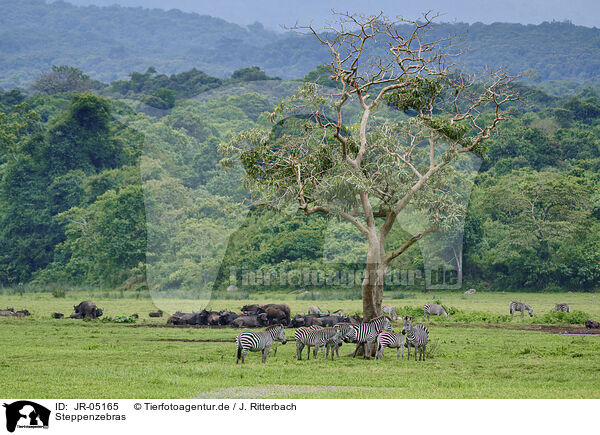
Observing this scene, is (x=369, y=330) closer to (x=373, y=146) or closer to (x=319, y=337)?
(x=319, y=337)

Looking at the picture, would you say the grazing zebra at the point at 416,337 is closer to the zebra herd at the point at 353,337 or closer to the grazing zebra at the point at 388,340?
the zebra herd at the point at 353,337

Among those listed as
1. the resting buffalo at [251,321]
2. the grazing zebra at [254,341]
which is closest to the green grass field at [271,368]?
the grazing zebra at [254,341]

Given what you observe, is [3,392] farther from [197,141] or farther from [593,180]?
[197,141]

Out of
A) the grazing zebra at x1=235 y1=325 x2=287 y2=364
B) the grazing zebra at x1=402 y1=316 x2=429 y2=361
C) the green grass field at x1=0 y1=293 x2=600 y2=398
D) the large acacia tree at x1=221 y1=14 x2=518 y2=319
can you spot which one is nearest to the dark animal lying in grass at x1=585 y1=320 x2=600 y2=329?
the green grass field at x1=0 y1=293 x2=600 y2=398

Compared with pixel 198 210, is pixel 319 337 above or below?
below

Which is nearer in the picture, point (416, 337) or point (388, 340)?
point (388, 340)

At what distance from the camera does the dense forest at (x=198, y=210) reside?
47031 millimetres

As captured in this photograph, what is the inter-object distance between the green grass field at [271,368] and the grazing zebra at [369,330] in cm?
46

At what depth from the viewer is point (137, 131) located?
7388 cm

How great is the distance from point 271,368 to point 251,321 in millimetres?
9810

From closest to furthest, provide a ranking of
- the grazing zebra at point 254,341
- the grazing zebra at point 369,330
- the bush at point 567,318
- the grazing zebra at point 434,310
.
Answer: the grazing zebra at point 254,341, the grazing zebra at point 369,330, the bush at point 567,318, the grazing zebra at point 434,310

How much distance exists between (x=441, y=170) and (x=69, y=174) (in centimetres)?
5257
